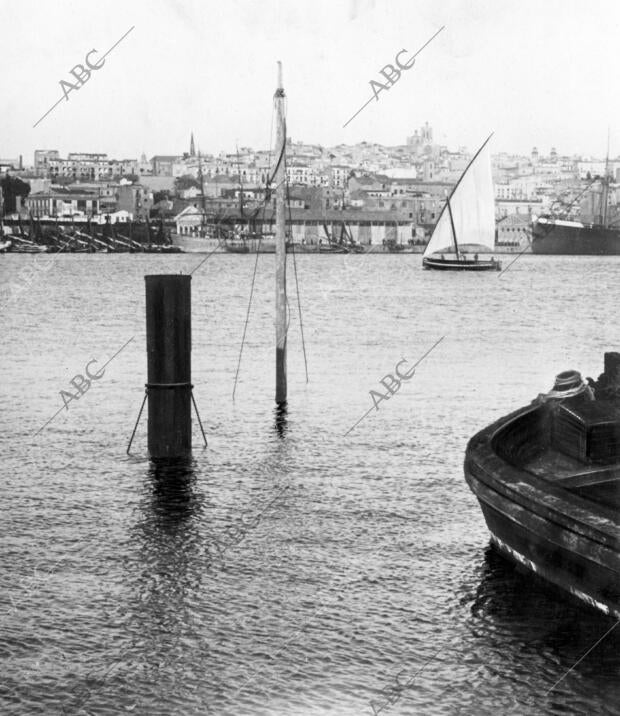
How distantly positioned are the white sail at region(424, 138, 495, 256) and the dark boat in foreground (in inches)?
3438

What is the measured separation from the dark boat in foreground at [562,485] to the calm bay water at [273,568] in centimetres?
48

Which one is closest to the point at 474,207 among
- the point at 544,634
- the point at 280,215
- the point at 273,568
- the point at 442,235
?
the point at 442,235

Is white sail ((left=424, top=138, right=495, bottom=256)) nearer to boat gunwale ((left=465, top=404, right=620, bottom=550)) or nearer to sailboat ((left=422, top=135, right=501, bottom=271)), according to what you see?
sailboat ((left=422, top=135, right=501, bottom=271))

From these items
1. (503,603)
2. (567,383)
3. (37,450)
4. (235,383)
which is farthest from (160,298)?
(235,383)

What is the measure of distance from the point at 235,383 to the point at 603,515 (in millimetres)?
19741

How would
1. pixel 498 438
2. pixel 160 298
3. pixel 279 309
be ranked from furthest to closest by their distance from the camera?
pixel 279 309, pixel 160 298, pixel 498 438

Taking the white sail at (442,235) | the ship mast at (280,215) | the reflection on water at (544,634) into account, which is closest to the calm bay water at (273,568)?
the reflection on water at (544,634)

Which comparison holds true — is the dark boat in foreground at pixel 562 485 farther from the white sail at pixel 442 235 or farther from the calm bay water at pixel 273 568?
the white sail at pixel 442 235

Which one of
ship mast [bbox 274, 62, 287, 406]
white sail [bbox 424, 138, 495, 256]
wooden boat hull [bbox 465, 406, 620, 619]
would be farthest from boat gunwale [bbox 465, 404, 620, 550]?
white sail [bbox 424, 138, 495, 256]

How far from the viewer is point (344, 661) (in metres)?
10.1

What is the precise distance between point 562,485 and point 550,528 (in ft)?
4.55

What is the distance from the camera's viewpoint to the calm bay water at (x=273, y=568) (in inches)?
379

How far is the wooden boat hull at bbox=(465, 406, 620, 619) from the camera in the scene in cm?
984

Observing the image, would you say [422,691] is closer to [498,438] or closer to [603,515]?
[603,515]
